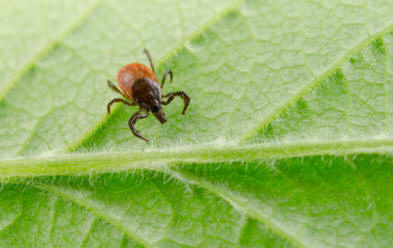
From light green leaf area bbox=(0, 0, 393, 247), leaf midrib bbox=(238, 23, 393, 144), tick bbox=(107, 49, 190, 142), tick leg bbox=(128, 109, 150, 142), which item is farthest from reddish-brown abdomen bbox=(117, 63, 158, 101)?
leaf midrib bbox=(238, 23, 393, 144)

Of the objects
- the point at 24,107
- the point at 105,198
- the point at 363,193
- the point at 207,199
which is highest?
the point at 24,107

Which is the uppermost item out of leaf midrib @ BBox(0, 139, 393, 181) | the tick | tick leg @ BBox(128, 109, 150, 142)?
the tick

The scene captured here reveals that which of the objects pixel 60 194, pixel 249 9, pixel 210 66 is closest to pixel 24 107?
pixel 60 194

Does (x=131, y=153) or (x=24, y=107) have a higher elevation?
(x=24, y=107)

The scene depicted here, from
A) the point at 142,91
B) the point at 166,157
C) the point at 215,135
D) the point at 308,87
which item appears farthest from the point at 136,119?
the point at 308,87

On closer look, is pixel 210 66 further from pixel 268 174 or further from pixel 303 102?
pixel 268 174

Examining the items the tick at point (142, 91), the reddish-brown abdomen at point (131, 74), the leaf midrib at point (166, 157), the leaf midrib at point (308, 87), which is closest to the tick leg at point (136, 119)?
the tick at point (142, 91)

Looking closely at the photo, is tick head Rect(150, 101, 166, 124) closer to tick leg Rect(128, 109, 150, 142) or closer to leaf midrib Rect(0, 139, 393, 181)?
tick leg Rect(128, 109, 150, 142)
